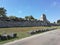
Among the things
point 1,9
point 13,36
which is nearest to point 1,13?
point 1,9

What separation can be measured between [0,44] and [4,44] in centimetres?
39

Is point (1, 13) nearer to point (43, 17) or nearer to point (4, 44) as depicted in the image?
point (43, 17)

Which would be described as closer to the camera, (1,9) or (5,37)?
(5,37)

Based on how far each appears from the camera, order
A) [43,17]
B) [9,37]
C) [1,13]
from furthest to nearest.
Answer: [43,17]
[1,13]
[9,37]

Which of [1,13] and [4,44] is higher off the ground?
[1,13]

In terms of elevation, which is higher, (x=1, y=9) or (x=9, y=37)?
(x=1, y=9)

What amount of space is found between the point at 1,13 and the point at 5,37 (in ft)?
399

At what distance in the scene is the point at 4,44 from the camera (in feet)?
52.1

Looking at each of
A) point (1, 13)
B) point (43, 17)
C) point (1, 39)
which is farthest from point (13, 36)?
point (43, 17)

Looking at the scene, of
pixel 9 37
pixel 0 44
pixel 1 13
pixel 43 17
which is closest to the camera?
pixel 0 44

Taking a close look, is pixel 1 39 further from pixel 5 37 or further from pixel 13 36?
pixel 13 36

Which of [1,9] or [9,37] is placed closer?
[9,37]

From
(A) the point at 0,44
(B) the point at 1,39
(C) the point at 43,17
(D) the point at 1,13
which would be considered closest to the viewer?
(A) the point at 0,44

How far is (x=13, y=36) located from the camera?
22531 mm
